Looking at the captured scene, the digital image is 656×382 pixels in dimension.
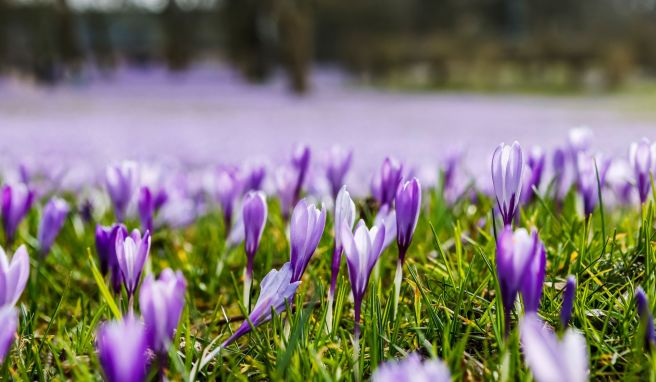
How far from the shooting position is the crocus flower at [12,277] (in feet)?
3.55

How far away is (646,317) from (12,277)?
2.82ft

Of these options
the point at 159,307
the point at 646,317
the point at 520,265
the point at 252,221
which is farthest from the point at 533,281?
the point at 252,221

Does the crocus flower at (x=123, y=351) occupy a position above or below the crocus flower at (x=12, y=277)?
above

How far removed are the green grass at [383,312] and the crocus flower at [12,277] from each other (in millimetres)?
97

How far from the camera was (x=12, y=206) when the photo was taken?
1719mm

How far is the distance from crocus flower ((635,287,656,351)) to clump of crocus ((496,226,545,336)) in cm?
12

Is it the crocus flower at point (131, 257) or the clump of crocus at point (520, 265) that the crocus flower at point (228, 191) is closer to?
the crocus flower at point (131, 257)

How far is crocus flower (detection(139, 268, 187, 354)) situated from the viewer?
911 millimetres

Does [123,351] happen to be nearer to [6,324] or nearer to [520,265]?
[6,324]

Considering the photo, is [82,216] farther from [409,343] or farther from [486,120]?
[486,120]

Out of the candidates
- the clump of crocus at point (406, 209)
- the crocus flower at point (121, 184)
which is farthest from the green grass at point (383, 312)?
the crocus flower at point (121, 184)

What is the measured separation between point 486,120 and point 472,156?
20.6 feet

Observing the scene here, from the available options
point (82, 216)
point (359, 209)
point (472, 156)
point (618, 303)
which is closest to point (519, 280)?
point (618, 303)

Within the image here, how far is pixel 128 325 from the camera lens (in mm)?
771
